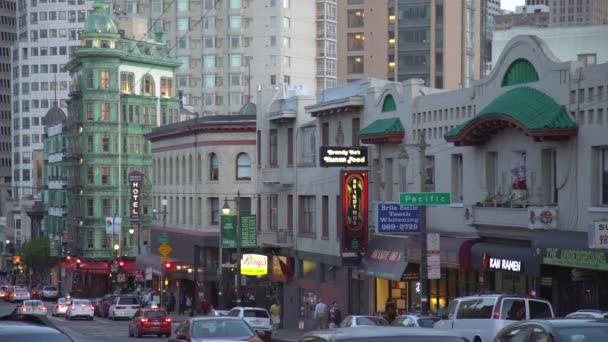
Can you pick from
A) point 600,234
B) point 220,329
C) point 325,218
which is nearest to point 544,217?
point 600,234

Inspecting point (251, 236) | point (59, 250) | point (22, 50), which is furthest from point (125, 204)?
point (22, 50)

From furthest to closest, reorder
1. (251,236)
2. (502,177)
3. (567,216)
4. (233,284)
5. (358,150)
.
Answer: (233,284), (251,236), (358,150), (502,177), (567,216)

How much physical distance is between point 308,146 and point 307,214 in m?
3.18

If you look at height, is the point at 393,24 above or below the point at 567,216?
above

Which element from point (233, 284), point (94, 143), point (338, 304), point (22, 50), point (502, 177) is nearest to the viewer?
point (502, 177)

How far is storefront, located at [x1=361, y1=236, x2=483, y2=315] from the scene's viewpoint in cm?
4206

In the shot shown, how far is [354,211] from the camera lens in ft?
163

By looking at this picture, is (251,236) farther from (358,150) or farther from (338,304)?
(358,150)

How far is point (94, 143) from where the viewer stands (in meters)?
105

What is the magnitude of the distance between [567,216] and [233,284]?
3902cm

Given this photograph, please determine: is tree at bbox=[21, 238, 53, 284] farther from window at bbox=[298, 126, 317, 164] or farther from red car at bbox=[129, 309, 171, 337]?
red car at bbox=[129, 309, 171, 337]

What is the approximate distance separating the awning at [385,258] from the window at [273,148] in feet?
42.5

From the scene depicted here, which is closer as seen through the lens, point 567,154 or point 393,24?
point 567,154

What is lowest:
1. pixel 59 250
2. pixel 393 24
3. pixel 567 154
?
pixel 59 250
